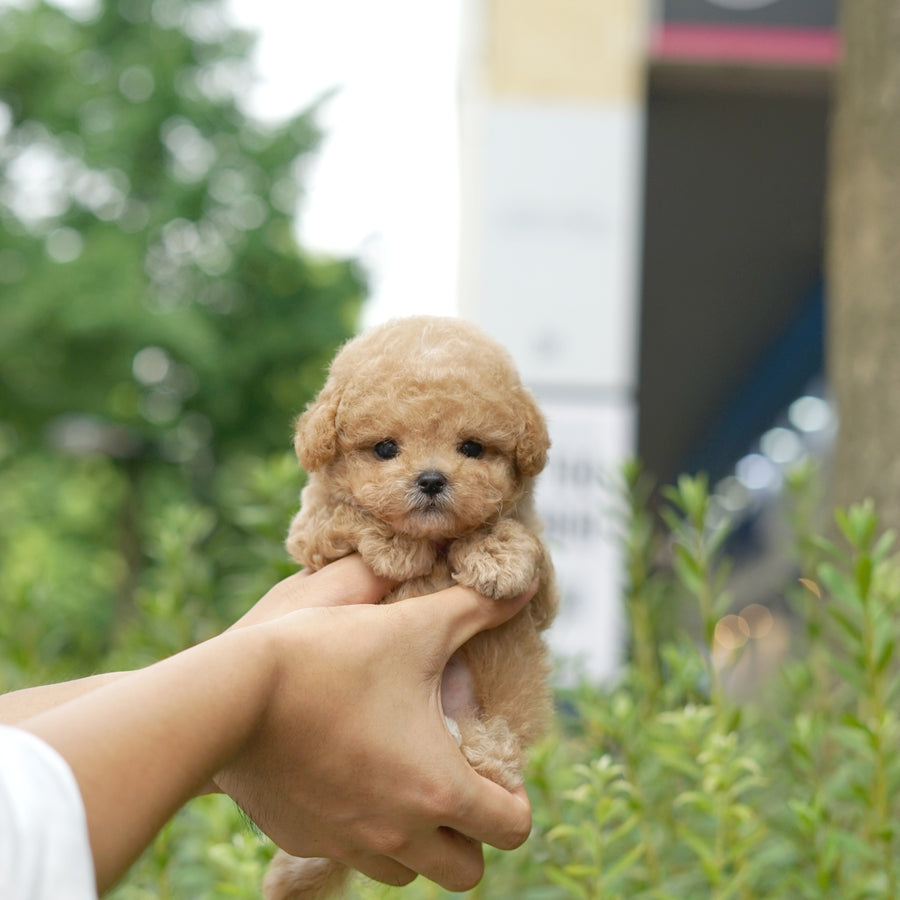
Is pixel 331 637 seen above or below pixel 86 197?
below

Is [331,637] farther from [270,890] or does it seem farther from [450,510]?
[270,890]

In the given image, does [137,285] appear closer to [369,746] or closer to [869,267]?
[869,267]

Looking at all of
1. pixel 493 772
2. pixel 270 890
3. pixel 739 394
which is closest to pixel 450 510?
pixel 493 772

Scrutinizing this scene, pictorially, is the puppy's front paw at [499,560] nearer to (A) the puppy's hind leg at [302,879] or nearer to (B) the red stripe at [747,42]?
(A) the puppy's hind leg at [302,879]

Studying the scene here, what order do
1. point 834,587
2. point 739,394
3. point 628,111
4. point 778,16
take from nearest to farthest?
point 834,587
point 628,111
point 778,16
point 739,394

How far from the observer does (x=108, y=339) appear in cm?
898

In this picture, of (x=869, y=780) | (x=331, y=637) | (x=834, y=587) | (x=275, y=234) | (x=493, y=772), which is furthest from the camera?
(x=275, y=234)

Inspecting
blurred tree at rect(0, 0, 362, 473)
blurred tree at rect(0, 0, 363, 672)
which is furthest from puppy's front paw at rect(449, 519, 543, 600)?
blurred tree at rect(0, 0, 362, 473)

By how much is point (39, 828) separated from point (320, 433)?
1.94 ft

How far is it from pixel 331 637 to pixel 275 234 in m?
9.93

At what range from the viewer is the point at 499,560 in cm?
124

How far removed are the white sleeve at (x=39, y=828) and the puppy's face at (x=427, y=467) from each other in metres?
0.50

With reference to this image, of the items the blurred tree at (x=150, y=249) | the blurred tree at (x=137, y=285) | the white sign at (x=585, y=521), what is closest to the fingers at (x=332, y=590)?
the white sign at (x=585, y=521)

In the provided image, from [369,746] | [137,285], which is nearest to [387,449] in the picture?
[369,746]
